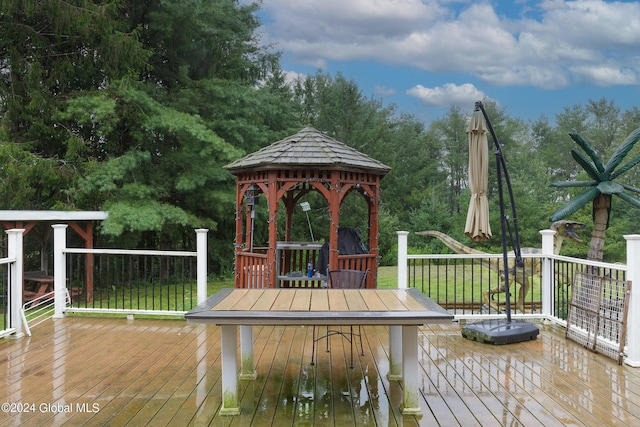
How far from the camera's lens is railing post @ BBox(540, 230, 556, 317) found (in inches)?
261

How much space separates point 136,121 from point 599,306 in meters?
10.8

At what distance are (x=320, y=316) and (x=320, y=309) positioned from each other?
23cm

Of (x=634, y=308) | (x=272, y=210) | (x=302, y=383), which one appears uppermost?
(x=272, y=210)

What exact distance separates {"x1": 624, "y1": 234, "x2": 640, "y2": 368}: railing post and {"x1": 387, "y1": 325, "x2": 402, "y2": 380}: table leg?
215 centimetres

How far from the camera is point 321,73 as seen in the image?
23891 mm

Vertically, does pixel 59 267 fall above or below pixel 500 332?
above

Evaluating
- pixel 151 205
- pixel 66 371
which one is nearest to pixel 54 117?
pixel 151 205

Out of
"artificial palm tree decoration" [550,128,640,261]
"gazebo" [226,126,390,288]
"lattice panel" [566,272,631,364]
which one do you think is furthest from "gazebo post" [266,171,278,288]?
"artificial palm tree decoration" [550,128,640,261]

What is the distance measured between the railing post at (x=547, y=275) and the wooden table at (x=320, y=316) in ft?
10.2

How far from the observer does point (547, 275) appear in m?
6.64

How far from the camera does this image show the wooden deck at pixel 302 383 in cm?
350

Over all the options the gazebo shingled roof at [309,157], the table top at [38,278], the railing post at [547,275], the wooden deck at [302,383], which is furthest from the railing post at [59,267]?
the railing post at [547,275]

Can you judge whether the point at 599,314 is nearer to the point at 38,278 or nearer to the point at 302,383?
the point at 302,383

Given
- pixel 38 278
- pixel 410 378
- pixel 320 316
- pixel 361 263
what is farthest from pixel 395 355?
pixel 38 278
